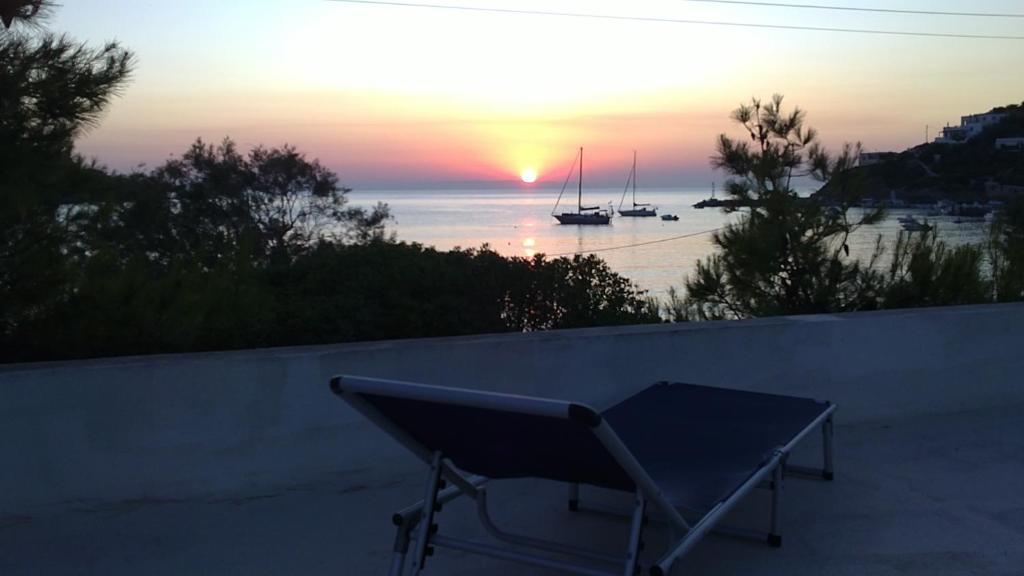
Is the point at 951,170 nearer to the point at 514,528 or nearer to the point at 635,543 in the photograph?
the point at 514,528

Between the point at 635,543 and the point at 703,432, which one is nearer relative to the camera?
the point at 635,543

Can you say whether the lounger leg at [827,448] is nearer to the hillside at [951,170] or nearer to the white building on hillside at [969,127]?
the hillside at [951,170]

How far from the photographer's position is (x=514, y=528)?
353 centimetres

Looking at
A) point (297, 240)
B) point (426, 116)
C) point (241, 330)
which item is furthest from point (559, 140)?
point (241, 330)

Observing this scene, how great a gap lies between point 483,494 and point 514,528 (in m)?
0.64

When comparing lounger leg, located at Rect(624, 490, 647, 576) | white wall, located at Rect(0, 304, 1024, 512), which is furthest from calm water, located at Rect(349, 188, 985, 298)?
lounger leg, located at Rect(624, 490, 647, 576)

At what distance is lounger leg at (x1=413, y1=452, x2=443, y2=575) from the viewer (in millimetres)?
2646

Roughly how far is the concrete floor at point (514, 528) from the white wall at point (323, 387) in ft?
0.34

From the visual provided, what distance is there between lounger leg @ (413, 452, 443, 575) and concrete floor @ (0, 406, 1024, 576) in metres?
0.48

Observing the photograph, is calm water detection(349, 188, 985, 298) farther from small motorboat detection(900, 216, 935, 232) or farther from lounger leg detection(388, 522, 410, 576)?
lounger leg detection(388, 522, 410, 576)

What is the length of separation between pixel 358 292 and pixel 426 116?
44.6 ft

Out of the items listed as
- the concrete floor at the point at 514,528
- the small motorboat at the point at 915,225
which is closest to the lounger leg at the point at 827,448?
the concrete floor at the point at 514,528

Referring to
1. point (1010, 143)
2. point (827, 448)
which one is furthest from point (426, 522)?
point (1010, 143)

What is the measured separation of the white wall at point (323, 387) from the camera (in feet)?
11.7
